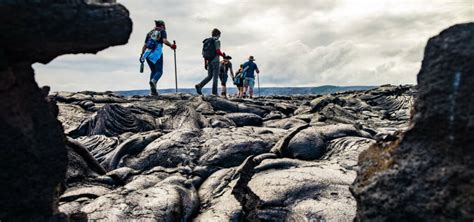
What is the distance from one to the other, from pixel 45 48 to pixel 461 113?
395 cm

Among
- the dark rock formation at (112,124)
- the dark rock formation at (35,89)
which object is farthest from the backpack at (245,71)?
the dark rock formation at (35,89)

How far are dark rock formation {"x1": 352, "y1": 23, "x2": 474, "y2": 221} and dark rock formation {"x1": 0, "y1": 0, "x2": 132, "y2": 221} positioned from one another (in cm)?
291

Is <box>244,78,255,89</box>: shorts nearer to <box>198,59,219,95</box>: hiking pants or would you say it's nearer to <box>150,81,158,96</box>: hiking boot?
<box>198,59,219,95</box>: hiking pants

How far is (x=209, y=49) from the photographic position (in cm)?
1673

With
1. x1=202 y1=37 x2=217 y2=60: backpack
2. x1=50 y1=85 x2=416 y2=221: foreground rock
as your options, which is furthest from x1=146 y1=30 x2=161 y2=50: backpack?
x1=50 y1=85 x2=416 y2=221: foreground rock

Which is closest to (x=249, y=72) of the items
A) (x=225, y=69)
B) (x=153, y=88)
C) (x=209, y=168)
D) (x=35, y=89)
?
(x=225, y=69)

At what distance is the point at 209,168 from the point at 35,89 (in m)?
4.69

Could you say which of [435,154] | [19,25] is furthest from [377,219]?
[19,25]

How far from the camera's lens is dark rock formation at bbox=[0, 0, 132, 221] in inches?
143

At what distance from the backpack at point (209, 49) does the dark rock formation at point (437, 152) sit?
13627 millimetres

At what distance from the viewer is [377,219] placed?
140 inches

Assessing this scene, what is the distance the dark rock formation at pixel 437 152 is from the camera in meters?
3.25

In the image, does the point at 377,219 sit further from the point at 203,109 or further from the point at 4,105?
the point at 203,109

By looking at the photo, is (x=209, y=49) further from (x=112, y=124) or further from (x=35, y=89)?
(x=35, y=89)
